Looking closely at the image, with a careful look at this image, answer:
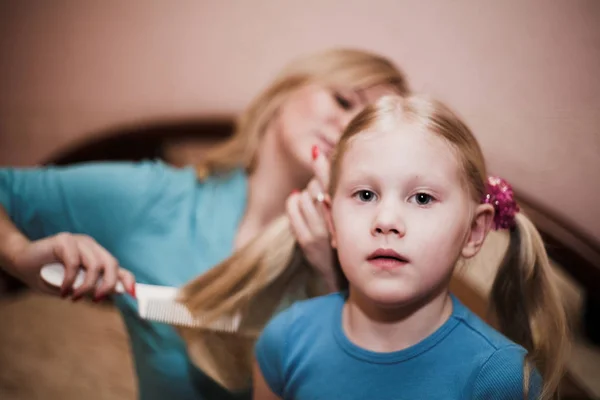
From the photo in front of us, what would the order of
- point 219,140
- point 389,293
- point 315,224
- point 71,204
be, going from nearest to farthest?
1. point 389,293
2. point 315,224
3. point 71,204
4. point 219,140

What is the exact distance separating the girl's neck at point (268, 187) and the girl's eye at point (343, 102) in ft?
0.29

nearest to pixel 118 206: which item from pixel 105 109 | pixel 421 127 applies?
pixel 105 109

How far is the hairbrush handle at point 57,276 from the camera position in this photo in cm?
61

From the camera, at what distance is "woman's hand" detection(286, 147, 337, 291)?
595 mm

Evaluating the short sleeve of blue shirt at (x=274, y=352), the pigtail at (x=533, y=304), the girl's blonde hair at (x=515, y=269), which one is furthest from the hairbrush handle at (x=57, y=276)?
the pigtail at (x=533, y=304)

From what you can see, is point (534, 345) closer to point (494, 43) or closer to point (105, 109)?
point (494, 43)

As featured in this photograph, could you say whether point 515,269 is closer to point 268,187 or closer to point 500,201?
point 500,201

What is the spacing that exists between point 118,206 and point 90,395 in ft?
0.73

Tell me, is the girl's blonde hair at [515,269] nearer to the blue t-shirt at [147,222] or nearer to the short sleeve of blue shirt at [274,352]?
the short sleeve of blue shirt at [274,352]

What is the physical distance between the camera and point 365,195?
48cm

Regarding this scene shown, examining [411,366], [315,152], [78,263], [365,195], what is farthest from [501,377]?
[78,263]

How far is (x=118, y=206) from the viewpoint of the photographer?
715mm

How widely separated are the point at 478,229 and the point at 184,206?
14.9 inches

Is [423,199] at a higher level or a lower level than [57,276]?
higher
